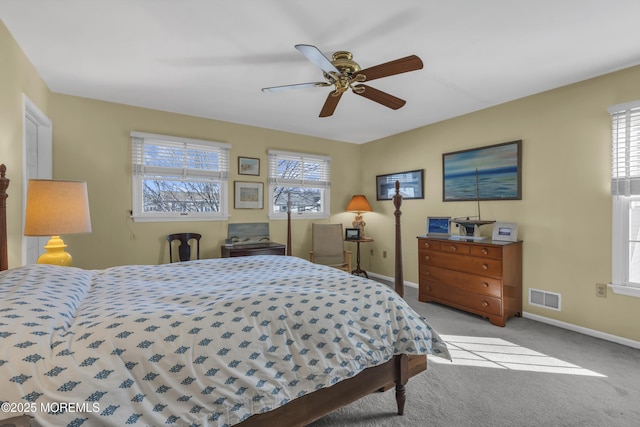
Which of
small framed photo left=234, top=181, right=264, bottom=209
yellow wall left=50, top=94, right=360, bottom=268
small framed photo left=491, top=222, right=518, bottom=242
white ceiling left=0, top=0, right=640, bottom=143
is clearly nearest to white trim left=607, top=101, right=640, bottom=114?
white ceiling left=0, top=0, right=640, bottom=143

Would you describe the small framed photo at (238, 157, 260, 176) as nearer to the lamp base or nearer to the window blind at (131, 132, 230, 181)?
the window blind at (131, 132, 230, 181)

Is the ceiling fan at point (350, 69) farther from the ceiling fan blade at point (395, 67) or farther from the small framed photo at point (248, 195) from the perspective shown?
the small framed photo at point (248, 195)

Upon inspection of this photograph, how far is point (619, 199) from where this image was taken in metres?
2.65

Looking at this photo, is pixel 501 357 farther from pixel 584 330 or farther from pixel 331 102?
pixel 331 102

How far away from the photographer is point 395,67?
198 centimetres

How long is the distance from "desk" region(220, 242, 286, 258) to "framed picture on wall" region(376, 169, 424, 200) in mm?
2100

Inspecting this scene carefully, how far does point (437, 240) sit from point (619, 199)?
1689mm

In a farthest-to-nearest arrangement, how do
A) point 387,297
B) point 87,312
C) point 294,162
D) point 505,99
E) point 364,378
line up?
point 294,162, point 505,99, point 387,297, point 364,378, point 87,312

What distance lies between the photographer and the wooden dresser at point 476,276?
3.09 meters

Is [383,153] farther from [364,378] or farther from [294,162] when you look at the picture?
[364,378]

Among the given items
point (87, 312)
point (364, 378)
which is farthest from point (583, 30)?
point (87, 312)

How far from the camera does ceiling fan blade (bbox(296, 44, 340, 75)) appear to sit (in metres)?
1.69

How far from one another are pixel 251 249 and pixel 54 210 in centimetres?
210

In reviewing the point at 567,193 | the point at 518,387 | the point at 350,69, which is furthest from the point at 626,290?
the point at 350,69
